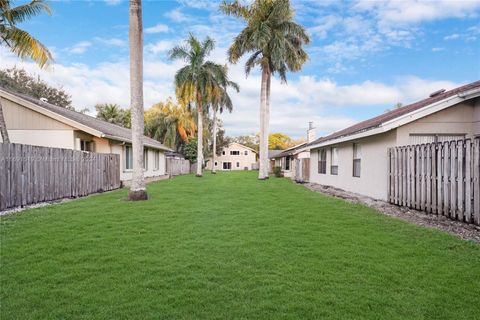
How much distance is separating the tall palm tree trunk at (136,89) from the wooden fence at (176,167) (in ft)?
68.2

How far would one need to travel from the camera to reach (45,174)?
419 inches

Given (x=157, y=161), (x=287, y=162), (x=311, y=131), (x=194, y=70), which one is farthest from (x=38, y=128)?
(x=287, y=162)

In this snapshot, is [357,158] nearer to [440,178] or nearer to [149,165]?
[440,178]

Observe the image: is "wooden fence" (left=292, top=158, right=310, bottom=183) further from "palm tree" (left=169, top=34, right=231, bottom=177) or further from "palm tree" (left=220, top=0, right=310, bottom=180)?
"palm tree" (left=169, top=34, right=231, bottom=177)

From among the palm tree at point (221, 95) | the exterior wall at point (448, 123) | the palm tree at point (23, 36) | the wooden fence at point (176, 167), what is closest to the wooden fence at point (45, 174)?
the palm tree at point (23, 36)

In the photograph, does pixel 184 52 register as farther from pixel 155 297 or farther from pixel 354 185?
pixel 155 297

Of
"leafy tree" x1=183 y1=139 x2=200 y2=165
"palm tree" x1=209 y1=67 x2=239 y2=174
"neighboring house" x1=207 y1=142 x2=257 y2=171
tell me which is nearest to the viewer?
"palm tree" x1=209 y1=67 x2=239 y2=174

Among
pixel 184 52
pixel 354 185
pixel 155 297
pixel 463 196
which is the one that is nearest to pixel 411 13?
pixel 354 185

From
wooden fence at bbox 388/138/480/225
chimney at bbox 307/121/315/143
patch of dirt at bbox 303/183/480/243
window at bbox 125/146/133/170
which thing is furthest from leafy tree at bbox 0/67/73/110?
wooden fence at bbox 388/138/480/225

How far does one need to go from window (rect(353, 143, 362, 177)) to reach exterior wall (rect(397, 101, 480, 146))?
334cm

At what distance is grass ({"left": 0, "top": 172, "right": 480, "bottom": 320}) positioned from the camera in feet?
10.8

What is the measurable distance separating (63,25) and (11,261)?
13.2 m

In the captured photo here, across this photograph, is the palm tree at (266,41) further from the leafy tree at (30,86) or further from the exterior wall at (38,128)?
the leafy tree at (30,86)

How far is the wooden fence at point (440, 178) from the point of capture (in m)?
7.23
